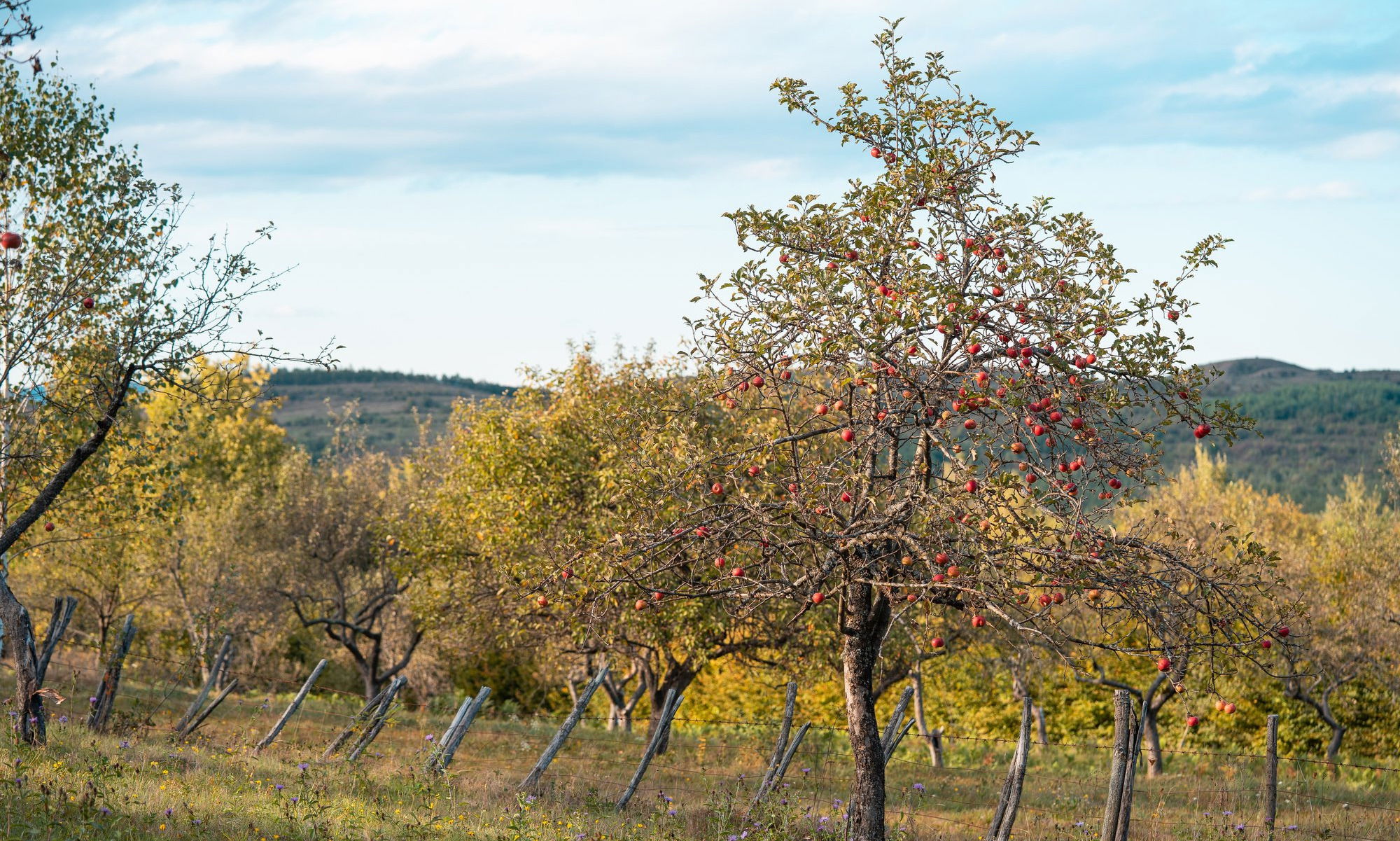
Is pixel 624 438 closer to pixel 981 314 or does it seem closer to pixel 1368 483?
pixel 981 314

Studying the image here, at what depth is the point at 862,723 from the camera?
10219mm

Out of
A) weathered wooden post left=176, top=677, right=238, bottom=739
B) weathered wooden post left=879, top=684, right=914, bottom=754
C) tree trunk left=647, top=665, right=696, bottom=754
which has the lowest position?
tree trunk left=647, top=665, right=696, bottom=754

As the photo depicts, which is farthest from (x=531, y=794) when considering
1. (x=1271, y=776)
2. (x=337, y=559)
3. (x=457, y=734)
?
(x=337, y=559)

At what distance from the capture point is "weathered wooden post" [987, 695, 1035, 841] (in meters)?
11.8

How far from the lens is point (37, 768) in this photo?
11.4 meters

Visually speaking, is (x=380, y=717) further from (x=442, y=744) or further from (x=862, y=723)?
(x=862, y=723)

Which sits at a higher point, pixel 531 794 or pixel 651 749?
pixel 651 749

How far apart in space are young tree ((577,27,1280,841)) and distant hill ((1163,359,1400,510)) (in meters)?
129

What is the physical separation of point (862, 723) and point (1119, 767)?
322cm

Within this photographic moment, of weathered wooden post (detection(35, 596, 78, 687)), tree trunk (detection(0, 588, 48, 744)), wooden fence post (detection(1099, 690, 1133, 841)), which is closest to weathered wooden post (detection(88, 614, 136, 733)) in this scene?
weathered wooden post (detection(35, 596, 78, 687))

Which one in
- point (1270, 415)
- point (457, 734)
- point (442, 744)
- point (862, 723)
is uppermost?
point (1270, 415)

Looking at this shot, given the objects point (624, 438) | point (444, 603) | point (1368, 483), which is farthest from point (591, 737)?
point (1368, 483)

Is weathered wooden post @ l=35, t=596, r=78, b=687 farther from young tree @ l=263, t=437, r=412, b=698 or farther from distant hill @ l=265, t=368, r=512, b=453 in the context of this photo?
distant hill @ l=265, t=368, r=512, b=453

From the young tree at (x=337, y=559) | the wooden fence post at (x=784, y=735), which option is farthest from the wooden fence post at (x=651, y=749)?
the young tree at (x=337, y=559)
